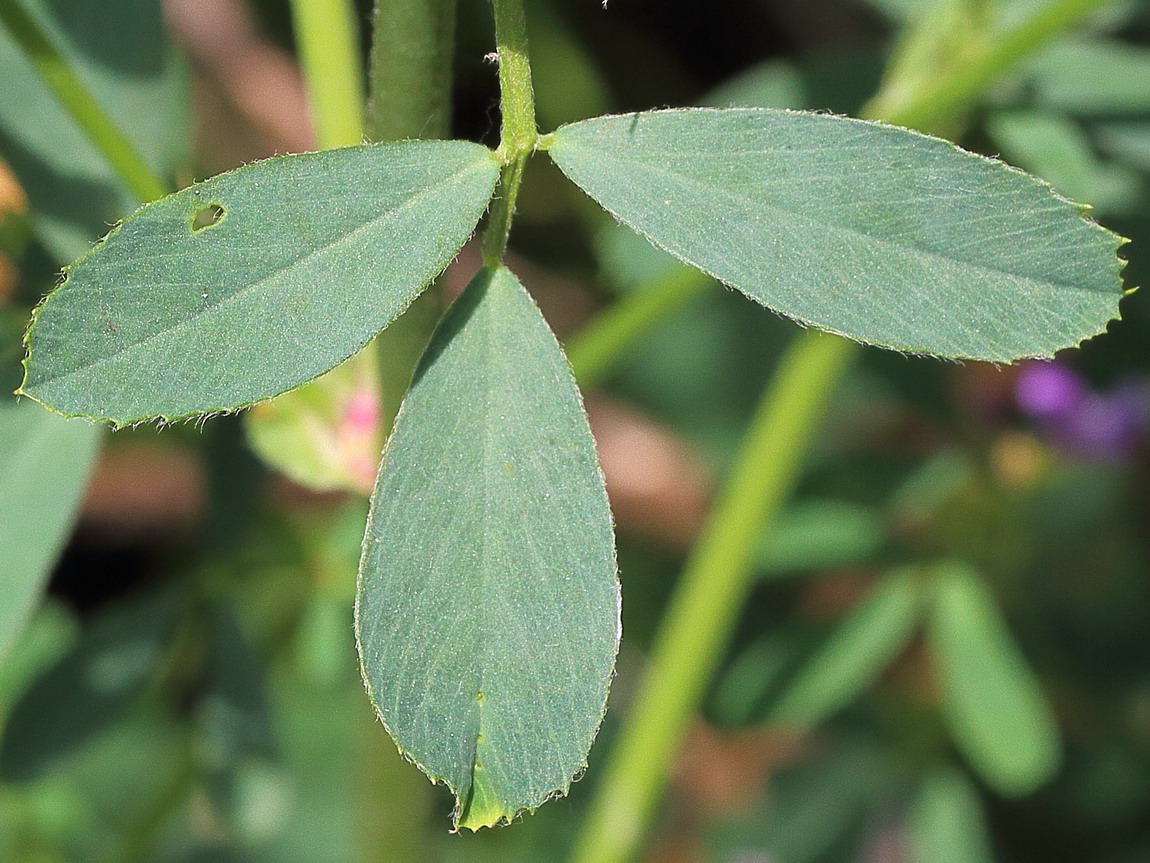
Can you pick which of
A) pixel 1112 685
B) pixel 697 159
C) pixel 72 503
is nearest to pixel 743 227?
pixel 697 159

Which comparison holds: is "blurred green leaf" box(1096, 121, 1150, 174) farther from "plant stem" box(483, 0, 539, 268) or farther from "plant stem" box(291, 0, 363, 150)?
"plant stem" box(483, 0, 539, 268)

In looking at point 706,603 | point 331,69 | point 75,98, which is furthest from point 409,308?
point 706,603

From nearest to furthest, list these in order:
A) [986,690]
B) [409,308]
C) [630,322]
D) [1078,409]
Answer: [409,308] → [630,322] → [986,690] → [1078,409]

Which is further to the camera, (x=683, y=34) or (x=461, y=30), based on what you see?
(x=683, y=34)

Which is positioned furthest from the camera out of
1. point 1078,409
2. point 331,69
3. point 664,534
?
point 664,534

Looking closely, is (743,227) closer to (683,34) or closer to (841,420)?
(841,420)

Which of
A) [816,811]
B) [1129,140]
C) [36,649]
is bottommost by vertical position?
[816,811]

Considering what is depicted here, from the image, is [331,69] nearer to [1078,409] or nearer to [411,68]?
[411,68]
